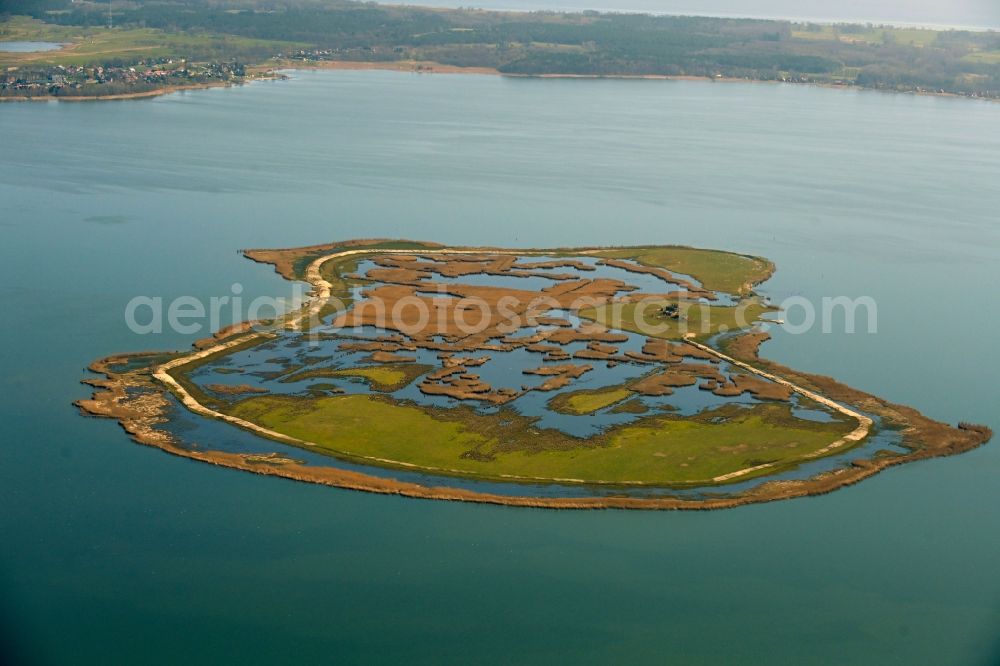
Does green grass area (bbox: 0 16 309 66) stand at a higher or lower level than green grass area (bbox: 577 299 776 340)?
higher

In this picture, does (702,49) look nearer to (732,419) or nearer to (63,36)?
(63,36)

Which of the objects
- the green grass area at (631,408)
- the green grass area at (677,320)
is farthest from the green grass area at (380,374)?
the green grass area at (677,320)

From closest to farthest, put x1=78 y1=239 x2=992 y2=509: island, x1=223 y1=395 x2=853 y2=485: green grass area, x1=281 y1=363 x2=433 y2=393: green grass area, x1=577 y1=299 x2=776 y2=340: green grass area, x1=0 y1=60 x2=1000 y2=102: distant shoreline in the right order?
x1=78 y1=239 x2=992 y2=509: island
x1=223 y1=395 x2=853 y2=485: green grass area
x1=281 y1=363 x2=433 y2=393: green grass area
x1=577 y1=299 x2=776 y2=340: green grass area
x1=0 y1=60 x2=1000 y2=102: distant shoreline

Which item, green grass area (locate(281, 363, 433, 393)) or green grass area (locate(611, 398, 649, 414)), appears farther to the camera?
green grass area (locate(281, 363, 433, 393))

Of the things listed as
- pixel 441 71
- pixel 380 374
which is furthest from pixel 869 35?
pixel 380 374

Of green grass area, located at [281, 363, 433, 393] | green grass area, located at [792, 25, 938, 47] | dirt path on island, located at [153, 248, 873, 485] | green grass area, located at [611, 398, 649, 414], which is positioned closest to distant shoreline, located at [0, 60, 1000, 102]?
green grass area, located at [792, 25, 938, 47]

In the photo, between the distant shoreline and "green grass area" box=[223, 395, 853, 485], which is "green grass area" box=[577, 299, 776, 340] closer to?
"green grass area" box=[223, 395, 853, 485]

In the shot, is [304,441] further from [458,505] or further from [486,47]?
[486,47]
